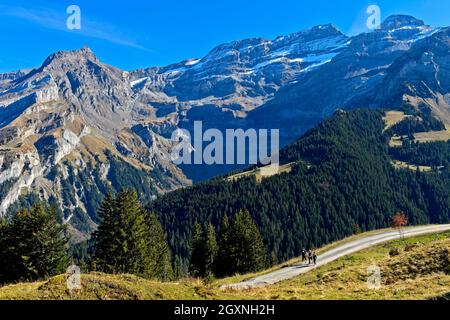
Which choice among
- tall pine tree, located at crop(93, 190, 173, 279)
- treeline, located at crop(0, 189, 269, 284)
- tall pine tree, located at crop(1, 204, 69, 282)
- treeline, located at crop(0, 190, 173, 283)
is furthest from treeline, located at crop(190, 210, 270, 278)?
tall pine tree, located at crop(1, 204, 69, 282)

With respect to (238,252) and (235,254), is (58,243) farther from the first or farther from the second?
(238,252)

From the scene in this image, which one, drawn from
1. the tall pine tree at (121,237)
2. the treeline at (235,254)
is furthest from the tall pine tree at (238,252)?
the tall pine tree at (121,237)

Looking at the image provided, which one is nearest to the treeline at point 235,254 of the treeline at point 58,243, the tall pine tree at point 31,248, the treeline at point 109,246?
the treeline at point 109,246

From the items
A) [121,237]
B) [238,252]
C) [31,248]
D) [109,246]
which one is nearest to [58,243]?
[31,248]

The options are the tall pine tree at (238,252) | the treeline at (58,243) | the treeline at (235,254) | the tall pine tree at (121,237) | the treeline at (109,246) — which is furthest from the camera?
the treeline at (235,254)

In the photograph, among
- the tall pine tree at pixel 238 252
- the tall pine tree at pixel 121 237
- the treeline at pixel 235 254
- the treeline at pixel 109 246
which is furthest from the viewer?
the treeline at pixel 235 254

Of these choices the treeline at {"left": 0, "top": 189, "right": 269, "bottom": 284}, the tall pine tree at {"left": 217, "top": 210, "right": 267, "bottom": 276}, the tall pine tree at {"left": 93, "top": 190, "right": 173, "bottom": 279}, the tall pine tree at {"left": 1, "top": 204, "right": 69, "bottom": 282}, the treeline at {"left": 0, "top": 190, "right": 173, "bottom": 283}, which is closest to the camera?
the tall pine tree at {"left": 1, "top": 204, "right": 69, "bottom": 282}

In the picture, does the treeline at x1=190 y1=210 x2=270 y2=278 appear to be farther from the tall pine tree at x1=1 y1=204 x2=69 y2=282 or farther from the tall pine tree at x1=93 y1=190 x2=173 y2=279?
the tall pine tree at x1=1 y1=204 x2=69 y2=282

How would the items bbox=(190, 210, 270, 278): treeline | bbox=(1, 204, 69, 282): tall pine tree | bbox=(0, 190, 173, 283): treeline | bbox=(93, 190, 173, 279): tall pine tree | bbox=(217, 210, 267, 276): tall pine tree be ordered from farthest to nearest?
1. bbox=(190, 210, 270, 278): treeline
2. bbox=(217, 210, 267, 276): tall pine tree
3. bbox=(93, 190, 173, 279): tall pine tree
4. bbox=(0, 190, 173, 283): treeline
5. bbox=(1, 204, 69, 282): tall pine tree

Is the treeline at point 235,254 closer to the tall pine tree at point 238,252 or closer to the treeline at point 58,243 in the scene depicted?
the tall pine tree at point 238,252

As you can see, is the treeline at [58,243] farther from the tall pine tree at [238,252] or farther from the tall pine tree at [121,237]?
the tall pine tree at [238,252]

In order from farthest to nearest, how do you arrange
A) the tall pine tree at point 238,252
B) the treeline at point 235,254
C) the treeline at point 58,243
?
the treeline at point 235,254, the tall pine tree at point 238,252, the treeline at point 58,243

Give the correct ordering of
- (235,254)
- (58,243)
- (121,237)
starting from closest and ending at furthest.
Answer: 1. (58,243)
2. (121,237)
3. (235,254)

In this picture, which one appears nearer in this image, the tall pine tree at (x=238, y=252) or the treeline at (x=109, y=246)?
the treeline at (x=109, y=246)
